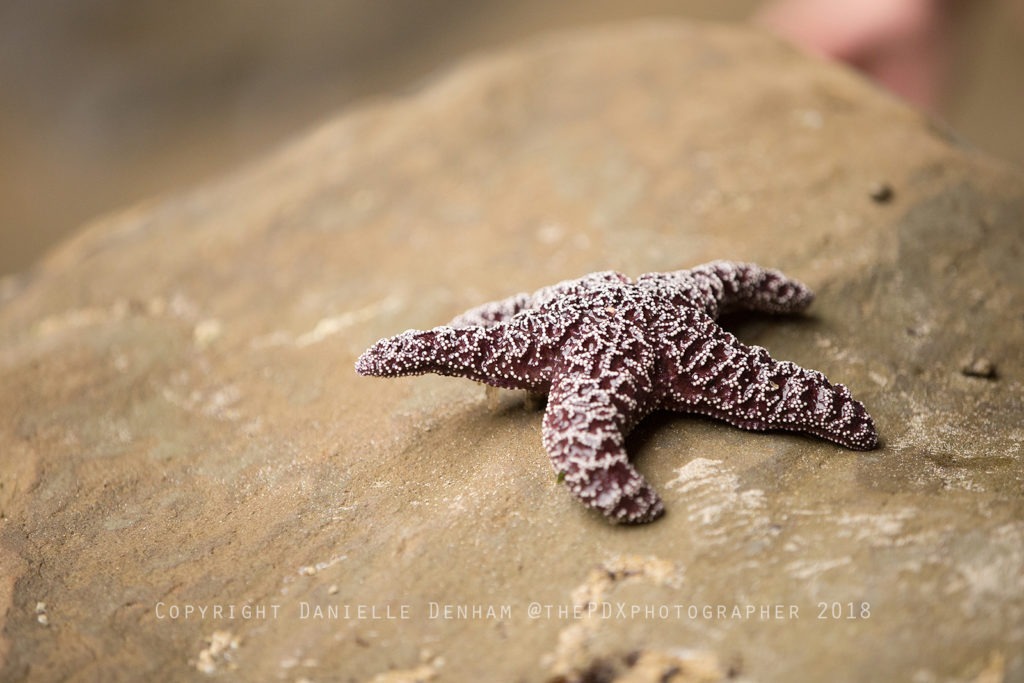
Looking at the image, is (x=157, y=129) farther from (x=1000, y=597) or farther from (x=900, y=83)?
(x=1000, y=597)

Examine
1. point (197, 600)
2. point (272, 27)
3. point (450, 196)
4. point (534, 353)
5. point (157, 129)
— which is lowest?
point (197, 600)

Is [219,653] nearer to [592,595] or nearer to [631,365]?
[592,595]

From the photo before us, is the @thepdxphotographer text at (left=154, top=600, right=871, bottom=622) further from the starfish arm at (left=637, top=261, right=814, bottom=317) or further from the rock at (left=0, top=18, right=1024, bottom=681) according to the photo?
the starfish arm at (left=637, top=261, right=814, bottom=317)

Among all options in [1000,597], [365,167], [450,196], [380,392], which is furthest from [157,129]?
[1000,597]

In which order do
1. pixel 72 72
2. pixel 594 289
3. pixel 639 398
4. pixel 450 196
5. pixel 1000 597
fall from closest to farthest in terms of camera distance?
1. pixel 1000 597
2. pixel 639 398
3. pixel 594 289
4. pixel 450 196
5. pixel 72 72

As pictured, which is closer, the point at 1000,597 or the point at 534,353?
the point at 1000,597

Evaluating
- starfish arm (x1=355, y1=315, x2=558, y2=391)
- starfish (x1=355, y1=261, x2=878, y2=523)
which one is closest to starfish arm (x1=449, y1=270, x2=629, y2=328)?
starfish (x1=355, y1=261, x2=878, y2=523)

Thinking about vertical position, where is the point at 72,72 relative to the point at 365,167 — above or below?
above
